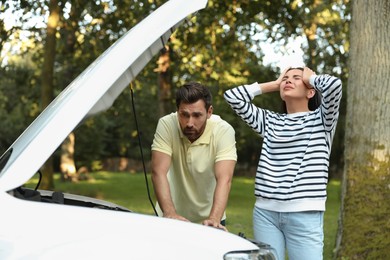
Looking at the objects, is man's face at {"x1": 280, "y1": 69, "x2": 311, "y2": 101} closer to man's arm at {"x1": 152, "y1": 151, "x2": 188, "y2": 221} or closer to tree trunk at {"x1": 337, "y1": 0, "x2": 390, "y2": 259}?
man's arm at {"x1": 152, "y1": 151, "x2": 188, "y2": 221}

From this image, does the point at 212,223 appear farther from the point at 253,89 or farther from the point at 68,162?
the point at 68,162

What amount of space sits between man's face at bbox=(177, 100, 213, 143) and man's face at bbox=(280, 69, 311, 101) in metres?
0.57

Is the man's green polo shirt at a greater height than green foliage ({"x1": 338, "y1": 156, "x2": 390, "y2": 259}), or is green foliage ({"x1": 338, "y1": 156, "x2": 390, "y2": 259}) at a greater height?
the man's green polo shirt

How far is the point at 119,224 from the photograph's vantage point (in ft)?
8.50

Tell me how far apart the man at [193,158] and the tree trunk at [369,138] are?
346 cm

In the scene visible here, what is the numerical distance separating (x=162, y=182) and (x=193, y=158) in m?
0.38

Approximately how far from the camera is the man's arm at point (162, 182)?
379 cm


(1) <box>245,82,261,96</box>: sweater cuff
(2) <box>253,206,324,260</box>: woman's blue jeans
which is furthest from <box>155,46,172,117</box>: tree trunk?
(2) <box>253,206,324,260</box>: woman's blue jeans

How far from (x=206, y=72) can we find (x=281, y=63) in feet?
58.9

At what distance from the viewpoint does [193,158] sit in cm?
425

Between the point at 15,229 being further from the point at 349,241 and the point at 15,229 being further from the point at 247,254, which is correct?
the point at 349,241

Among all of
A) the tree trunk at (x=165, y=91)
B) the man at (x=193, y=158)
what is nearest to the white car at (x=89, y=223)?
the man at (x=193, y=158)

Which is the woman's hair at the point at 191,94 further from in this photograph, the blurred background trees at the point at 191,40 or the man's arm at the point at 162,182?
the blurred background trees at the point at 191,40

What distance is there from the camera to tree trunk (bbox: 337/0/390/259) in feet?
24.7
